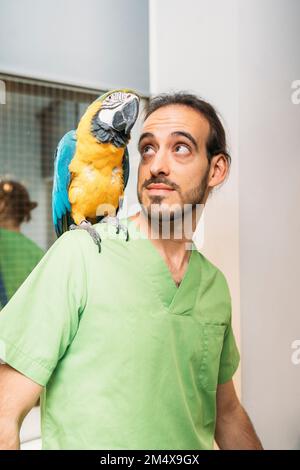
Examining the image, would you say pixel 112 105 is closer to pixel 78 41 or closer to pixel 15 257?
pixel 78 41

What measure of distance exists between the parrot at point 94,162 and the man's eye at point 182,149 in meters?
0.08

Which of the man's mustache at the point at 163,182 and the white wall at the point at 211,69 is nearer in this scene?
the man's mustache at the point at 163,182

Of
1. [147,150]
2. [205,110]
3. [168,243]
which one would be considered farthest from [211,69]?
[168,243]

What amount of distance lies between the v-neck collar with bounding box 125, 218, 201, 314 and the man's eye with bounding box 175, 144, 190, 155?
13 cm

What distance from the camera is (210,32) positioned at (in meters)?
0.84

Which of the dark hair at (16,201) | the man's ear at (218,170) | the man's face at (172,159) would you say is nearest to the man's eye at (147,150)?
the man's face at (172,159)

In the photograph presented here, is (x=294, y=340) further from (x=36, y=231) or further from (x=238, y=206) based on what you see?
(x=36, y=231)

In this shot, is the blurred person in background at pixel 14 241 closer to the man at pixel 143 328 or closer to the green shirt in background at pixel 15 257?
the green shirt in background at pixel 15 257

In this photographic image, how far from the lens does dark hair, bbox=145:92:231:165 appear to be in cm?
75

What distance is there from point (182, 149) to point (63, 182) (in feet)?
0.62

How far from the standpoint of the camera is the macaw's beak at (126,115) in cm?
69
